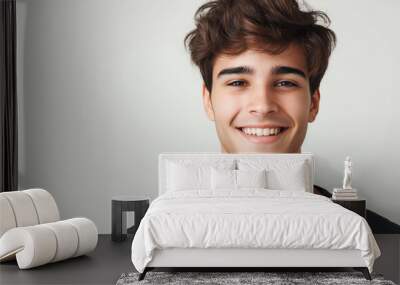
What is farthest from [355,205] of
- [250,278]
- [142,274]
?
[142,274]

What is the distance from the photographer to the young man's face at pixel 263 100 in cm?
652

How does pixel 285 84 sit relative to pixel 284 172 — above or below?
above

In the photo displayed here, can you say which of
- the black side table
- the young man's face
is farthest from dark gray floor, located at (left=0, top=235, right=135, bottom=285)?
the young man's face

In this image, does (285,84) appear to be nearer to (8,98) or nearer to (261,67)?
(261,67)

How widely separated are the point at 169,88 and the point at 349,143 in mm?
1990

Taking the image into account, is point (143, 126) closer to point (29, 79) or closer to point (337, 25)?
point (29, 79)

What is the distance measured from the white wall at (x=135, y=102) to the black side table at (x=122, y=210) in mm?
485

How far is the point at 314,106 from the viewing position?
678 cm

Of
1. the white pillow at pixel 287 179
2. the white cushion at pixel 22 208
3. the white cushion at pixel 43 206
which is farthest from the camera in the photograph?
the white pillow at pixel 287 179

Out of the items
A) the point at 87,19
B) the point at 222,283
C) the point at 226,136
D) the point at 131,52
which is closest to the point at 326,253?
the point at 222,283

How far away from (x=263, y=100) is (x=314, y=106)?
62cm

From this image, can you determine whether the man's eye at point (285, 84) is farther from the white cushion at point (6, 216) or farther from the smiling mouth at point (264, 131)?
the white cushion at point (6, 216)

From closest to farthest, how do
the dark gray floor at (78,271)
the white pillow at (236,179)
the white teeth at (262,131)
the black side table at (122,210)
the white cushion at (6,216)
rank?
the dark gray floor at (78,271) → the white cushion at (6,216) → the white pillow at (236,179) → the black side table at (122,210) → the white teeth at (262,131)

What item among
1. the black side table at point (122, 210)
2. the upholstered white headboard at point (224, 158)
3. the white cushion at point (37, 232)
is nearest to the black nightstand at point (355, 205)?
the upholstered white headboard at point (224, 158)
